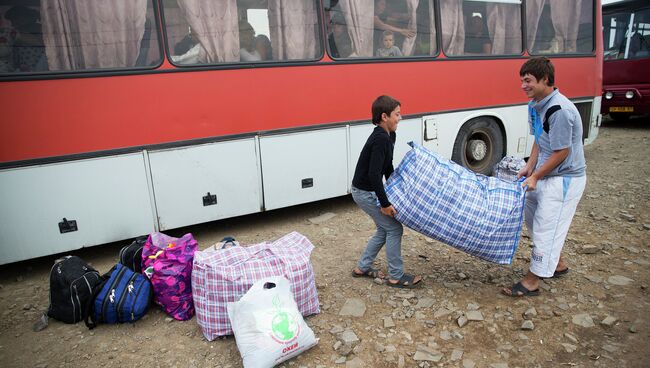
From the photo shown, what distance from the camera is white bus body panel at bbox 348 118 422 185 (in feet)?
17.9

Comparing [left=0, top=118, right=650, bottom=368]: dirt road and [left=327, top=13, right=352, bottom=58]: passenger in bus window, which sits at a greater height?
[left=327, top=13, right=352, bottom=58]: passenger in bus window

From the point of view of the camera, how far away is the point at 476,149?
670cm

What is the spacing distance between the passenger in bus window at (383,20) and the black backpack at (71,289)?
160 inches

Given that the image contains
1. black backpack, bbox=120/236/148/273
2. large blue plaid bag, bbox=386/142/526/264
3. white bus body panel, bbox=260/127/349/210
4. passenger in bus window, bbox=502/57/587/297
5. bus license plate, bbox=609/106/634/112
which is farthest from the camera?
bus license plate, bbox=609/106/634/112

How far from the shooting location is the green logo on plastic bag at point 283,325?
2.68m

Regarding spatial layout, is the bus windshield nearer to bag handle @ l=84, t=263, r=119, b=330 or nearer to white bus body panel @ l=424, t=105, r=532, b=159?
white bus body panel @ l=424, t=105, r=532, b=159

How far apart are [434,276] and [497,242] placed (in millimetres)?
820

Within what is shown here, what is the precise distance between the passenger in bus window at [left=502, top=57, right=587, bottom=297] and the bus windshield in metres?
9.76

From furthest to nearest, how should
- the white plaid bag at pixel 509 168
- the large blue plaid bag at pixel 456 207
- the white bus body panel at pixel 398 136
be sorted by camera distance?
the white bus body panel at pixel 398 136
the white plaid bag at pixel 509 168
the large blue plaid bag at pixel 456 207

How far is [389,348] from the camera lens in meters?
2.94

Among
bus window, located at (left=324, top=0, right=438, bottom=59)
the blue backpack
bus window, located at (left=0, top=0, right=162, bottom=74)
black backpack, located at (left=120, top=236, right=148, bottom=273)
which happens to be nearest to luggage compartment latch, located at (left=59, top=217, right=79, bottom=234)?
black backpack, located at (left=120, top=236, right=148, bottom=273)

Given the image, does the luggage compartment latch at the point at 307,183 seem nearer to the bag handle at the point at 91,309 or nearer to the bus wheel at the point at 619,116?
the bag handle at the point at 91,309

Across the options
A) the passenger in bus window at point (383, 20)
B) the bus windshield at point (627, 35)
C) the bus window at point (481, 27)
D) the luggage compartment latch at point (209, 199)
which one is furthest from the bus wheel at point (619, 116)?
the luggage compartment latch at point (209, 199)

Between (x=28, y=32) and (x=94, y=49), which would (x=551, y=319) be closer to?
(x=94, y=49)
